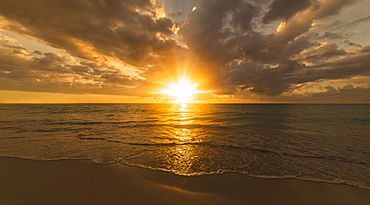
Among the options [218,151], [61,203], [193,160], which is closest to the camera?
[61,203]

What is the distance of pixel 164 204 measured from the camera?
4332 millimetres

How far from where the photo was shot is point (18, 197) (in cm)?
446

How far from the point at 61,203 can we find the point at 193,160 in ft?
19.3

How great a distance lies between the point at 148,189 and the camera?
16.9 feet

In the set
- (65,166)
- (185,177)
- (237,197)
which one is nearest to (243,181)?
(237,197)

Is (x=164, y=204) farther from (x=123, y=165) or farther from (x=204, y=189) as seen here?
(x=123, y=165)

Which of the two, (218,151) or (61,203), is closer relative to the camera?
(61,203)

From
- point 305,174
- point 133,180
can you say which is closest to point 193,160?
point 133,180

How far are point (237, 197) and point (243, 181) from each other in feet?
4.30

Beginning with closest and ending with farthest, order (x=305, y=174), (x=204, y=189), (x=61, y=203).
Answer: (x=61, y=203)
(x=204, y=189)
(x=305, y=174)

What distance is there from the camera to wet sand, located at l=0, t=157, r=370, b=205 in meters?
4.57

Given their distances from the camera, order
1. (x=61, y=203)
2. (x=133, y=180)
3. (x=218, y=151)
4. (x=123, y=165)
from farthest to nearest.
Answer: (x=218, y=151)
(x=123, y=165)
(x=133, y=180)
(x=61, y=203)

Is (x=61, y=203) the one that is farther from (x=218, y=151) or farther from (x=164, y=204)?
(x=218, y=151)

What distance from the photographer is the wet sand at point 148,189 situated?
180 inches
